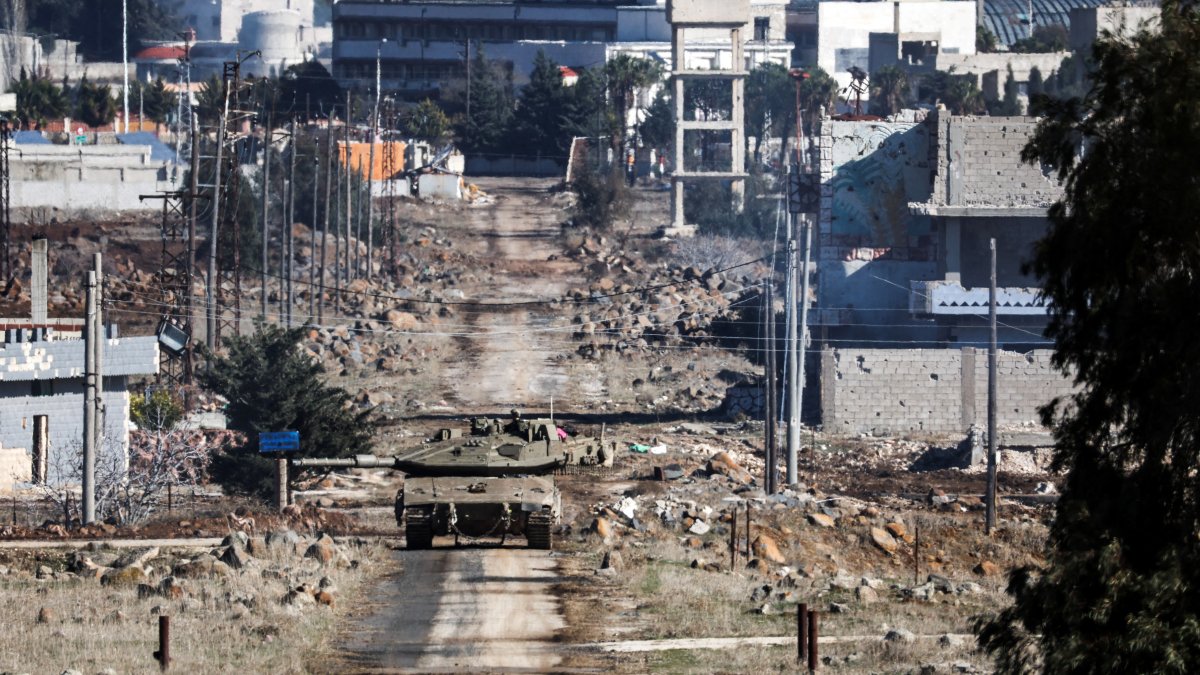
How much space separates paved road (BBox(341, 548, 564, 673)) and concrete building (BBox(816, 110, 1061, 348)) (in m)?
47.3

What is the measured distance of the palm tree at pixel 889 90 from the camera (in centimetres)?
13875

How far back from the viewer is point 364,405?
74938 mm

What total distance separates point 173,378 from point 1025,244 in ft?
127

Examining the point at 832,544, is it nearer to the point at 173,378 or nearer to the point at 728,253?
the point at 173,378

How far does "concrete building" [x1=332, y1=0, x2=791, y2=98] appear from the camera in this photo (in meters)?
164

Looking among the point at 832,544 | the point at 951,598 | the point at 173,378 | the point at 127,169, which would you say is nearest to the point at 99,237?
the point at 127,169

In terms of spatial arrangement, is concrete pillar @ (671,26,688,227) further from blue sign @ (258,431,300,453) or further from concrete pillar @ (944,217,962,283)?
blue sign @ (258,431,300,453)

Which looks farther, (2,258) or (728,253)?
(728,253)

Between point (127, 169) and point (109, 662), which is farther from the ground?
point (127, 169)

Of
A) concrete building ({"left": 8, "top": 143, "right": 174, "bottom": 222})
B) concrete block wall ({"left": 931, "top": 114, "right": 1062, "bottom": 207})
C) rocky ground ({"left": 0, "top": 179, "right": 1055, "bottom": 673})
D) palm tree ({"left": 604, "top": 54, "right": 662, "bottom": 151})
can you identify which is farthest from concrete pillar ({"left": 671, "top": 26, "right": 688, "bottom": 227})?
concrete block wall ({"left": 931, "top": 114, "right": 1062, "bottom": 207})

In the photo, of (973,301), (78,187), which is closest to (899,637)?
(973,301)

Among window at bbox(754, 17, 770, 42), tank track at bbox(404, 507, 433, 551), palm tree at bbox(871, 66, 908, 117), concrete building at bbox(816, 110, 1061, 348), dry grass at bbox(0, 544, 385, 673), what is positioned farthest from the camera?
window at bbox(754, 17, 770, 42)

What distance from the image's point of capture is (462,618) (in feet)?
106

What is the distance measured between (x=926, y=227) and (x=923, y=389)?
20075 millimetres
